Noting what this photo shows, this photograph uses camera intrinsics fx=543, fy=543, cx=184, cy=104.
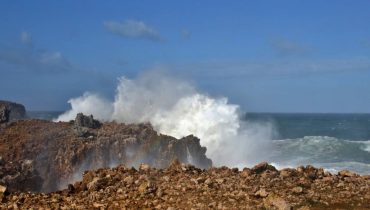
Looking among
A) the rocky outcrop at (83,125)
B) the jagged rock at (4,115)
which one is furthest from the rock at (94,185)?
the jagged rock at (4,115)

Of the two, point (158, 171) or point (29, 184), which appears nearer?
point (158, 171)

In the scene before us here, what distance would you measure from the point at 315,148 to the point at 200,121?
65.5ft

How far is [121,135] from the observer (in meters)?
23.0

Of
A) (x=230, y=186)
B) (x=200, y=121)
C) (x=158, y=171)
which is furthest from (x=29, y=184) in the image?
(x=200, y=121)

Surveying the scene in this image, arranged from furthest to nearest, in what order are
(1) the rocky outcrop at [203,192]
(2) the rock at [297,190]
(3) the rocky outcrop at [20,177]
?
(3) the rocky outcrop at [20,177]
(2) the rock at [297,190]
(1) the rocky outcrop at [203,192]

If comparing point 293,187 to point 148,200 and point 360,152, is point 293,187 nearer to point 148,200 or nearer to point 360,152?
point 148,200

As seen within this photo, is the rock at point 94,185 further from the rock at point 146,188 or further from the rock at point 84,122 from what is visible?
the rock at point 84,122

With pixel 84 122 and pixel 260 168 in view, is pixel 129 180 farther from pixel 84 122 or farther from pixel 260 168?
pixel 84 122

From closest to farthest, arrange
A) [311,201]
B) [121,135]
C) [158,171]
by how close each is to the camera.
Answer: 1. [311,201]
2. [158,171]
3. [121,135]

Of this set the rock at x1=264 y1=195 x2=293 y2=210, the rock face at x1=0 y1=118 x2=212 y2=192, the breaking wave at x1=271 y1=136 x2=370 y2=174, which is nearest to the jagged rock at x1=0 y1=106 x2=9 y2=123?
the rock face at x1=0 y1=118 x2=212 y2=192

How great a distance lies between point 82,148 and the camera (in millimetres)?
21016

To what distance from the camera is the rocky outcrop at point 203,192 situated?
979cm

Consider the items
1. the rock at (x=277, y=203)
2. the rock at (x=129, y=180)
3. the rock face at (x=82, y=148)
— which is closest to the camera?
the rock at (x=277, y=203)

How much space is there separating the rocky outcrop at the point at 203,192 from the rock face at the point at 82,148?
7138 mm
